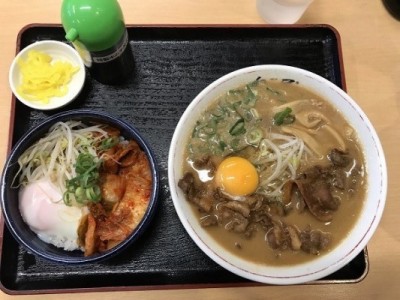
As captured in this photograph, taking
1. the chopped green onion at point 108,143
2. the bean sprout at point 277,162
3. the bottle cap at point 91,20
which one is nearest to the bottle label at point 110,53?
the bottle cap at point 91,20

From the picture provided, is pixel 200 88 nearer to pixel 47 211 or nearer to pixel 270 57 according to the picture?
pixel 270 57

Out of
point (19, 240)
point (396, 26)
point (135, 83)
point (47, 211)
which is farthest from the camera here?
point (396, 26)

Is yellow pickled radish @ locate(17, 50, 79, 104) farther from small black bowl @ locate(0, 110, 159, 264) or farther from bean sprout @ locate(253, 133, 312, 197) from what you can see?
bean sprout @ locate(253, 133, 312, 197)

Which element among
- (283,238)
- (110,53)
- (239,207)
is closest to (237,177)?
(239,207)

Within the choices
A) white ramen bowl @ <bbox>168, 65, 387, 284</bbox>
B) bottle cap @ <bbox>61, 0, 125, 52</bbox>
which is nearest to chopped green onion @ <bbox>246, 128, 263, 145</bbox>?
white ramen bowl @ <bbox>168, 65, 387, 284</bbox>

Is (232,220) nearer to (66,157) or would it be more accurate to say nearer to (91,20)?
(66,157)

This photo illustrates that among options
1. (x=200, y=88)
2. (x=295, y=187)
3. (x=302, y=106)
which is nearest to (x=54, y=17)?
(x=200, y=88)

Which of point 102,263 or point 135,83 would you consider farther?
point 135,83
